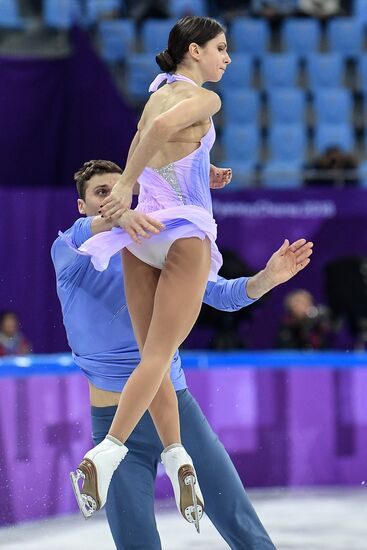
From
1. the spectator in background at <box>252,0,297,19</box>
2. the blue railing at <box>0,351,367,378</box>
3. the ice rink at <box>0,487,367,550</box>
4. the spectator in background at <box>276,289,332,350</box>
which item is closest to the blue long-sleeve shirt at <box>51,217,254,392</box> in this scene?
the ice rink at <box>0,487,367,550</box>

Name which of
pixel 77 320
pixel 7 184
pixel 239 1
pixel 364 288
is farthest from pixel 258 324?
pixel 77 320

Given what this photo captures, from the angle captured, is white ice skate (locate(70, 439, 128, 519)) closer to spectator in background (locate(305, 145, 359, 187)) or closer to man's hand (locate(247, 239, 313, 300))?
man's hand (locate(247, 239, 313, 300))

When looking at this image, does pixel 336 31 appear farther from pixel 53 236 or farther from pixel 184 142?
pixel 184 142

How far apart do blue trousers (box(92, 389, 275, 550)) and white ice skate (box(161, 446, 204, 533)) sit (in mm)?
248

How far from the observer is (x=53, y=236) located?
9383 mm

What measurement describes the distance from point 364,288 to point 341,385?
2.79 meters

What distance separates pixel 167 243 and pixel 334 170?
7027 mm

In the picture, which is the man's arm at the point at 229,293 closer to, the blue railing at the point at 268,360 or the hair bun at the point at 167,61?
the hair bun at the point at 167,61

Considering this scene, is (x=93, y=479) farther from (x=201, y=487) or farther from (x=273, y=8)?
(x=273, y=8)

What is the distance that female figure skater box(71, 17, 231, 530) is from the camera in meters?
3.61

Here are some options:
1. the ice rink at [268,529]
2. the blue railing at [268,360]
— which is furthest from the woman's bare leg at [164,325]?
the blue railing at [268,360]

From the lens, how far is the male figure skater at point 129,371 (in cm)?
398

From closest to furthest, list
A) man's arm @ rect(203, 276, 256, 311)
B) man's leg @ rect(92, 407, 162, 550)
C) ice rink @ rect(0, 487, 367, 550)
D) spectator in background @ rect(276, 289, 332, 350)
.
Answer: man's leg @ rect(92, 407, 162, 550) → man's arm @ rect(203, 276, 256, 311) → ice rink @ rect(0, 487, 367, 550) → spectator in background @ rect(276, 289, 332, 350)

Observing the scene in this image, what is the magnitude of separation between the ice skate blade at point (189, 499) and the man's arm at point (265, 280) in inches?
29.9
